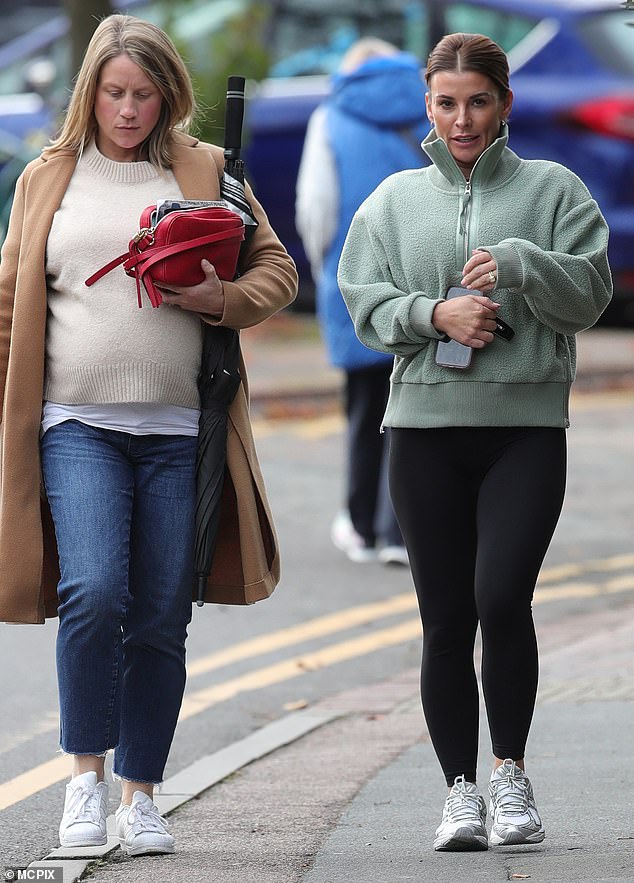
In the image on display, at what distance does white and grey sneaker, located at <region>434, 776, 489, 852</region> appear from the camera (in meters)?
4.18

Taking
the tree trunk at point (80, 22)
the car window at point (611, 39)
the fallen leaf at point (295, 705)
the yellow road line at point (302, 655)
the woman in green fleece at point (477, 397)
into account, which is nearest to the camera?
the woman in green fleece at point (477, 397)

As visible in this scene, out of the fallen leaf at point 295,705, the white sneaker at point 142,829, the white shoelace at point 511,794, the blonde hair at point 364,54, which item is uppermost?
the blonde hair at point 364,54

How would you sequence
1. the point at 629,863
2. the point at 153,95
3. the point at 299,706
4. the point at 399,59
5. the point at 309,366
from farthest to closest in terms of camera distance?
the point at 309,366 < the point at 399,59 < the point at 299,706 < the point at 153,95 < the point at 629,863

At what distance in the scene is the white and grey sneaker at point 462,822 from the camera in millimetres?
4180

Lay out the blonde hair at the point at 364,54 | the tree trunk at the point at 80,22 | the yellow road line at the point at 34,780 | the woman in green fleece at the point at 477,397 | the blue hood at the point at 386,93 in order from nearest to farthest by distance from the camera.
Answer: the woman in green fleece at the point at 477,397, the yellow road line at the point at 34,780, the blue hood at the point at 386,93, the blonde hair at the point at 364,54, the tree trunk at the point at 80,22

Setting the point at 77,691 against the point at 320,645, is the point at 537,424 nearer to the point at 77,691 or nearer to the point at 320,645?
the point at 77,691

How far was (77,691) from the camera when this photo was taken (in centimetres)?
422

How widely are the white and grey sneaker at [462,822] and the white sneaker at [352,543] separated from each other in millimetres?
4101

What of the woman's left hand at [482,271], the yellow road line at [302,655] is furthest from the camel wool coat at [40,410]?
the yellow road line at [302,655]

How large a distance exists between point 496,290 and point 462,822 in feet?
4.02

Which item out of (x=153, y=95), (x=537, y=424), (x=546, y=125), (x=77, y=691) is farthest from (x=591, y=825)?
(x=546, y=125)

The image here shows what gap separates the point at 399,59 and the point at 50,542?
415 centimetres

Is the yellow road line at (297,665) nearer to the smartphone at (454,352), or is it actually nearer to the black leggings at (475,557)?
the black leggings at (475,557)

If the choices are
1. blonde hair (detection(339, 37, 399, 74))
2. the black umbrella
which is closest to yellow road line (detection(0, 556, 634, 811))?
the black umbrella
